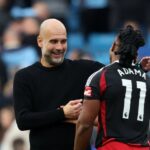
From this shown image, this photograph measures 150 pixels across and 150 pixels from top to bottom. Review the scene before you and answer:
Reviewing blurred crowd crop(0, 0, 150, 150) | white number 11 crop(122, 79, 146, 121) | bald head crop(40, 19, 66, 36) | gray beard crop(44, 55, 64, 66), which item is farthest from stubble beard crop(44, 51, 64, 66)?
blurred crowd crop(0, 0, 150, 150)

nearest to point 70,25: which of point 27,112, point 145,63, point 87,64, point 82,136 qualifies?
point 87,64

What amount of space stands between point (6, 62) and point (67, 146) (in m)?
6.33

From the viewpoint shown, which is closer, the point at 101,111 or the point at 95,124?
the point at 101,111

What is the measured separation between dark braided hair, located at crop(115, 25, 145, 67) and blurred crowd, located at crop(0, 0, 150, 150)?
20.4 feet

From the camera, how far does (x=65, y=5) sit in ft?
41.2

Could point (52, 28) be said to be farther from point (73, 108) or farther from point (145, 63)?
point (145, 63)

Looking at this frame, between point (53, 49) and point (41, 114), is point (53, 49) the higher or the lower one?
the higher one

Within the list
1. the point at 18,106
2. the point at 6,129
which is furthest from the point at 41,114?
the point at 6,129

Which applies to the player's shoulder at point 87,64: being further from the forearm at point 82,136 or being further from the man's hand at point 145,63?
the forearm at point 82,136

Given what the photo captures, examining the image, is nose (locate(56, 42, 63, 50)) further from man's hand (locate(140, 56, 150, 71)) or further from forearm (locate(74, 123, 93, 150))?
forearm (locate(74, 123, 93, 150))

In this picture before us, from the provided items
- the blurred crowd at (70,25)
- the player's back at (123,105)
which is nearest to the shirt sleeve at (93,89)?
the player's back at (123,105)

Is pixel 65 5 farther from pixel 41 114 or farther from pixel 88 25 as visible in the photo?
pixel 41 114

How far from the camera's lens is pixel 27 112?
225 inches

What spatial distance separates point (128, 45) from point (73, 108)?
2.41 ft
